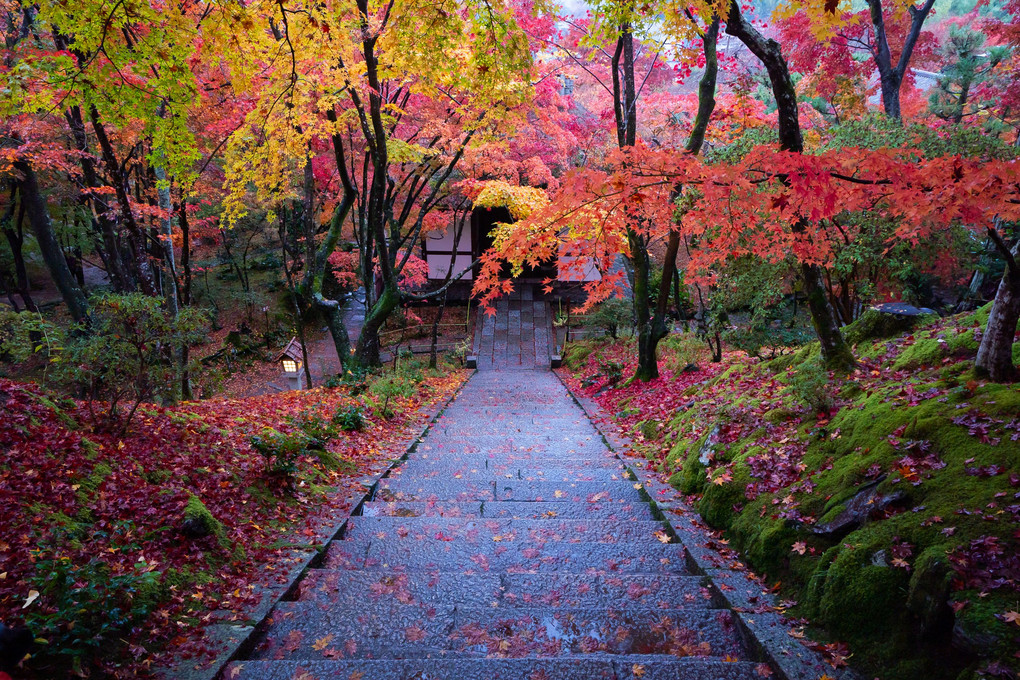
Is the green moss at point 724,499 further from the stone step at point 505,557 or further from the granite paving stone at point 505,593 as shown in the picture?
the stone step at point 505,557

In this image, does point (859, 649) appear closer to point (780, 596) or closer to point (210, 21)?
point (780, 596)

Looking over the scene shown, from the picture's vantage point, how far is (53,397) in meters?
4.82

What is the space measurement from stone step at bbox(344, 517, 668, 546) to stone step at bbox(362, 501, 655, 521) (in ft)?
0.75

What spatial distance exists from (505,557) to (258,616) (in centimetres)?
158

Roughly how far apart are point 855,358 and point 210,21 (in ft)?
25.8

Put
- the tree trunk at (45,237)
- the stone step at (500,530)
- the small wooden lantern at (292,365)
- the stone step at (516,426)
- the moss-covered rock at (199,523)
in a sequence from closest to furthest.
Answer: the moss-covered rock at (199,523) < the stone step at (500,530) < the stone step at (516,426) < the tree trunk at (45,237) < the small wooden lantern at (292,365)

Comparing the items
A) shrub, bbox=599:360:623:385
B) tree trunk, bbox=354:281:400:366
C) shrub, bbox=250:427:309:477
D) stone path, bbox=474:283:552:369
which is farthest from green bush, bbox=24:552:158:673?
stone path, bbox=474:283:552:369

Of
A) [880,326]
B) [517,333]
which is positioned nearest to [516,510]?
[880,326]

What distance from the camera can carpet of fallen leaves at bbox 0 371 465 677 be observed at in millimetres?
2912

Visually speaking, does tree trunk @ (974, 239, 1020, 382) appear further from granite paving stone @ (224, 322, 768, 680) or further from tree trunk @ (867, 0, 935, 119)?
tree trunk @ (867, 0, 935, 119)

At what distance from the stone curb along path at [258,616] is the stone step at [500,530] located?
0.28 meters

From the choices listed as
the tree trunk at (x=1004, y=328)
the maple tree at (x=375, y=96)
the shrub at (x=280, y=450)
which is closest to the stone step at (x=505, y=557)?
the shrub at (x=280, y=450)

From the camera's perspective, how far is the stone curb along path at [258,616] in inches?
103

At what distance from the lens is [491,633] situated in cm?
293
